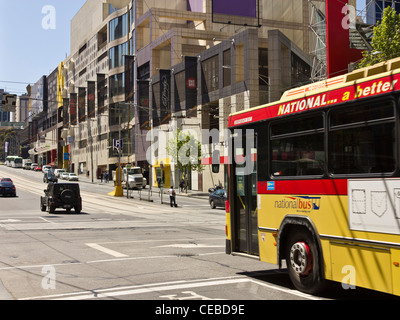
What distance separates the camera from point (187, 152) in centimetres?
5616

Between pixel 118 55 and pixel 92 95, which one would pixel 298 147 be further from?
pixel 92 95

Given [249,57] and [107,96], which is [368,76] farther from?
[107,96]

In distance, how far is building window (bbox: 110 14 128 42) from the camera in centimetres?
8594

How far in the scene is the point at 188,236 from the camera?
1823 cm

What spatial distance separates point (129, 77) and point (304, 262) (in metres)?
75.8

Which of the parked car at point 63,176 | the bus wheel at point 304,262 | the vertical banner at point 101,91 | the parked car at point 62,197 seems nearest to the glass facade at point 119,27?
the vertical banner at point 101,91

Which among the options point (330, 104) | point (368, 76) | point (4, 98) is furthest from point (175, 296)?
point (4, 98)

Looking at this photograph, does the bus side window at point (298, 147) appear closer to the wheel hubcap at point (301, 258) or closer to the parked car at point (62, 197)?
the wheel hubcap at point (301, 258)

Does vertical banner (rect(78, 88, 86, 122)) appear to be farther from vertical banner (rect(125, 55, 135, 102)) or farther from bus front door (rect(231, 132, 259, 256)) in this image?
bus front door (rect(231, 132, 259, 256))

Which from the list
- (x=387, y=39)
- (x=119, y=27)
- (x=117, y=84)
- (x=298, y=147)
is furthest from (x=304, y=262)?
(x=119, y=27)

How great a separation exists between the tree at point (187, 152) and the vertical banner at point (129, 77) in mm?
26319

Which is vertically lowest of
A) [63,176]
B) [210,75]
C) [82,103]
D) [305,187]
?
[63,176]

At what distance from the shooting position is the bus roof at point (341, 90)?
689 cm
